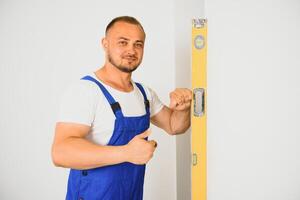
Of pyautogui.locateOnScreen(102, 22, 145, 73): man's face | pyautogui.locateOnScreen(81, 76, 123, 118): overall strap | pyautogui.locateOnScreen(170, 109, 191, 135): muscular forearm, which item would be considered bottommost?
pyautogui.locateOnScreen(170, 109, 191, 135): muscular forearm

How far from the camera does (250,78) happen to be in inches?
56.4

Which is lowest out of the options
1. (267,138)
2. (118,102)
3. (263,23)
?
(267,138)

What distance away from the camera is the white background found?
1.40 meters

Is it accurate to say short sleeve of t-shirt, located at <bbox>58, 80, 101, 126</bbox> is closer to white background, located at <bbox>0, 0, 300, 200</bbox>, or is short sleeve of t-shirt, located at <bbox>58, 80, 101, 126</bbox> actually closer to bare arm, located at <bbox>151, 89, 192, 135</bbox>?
bare arm, located at <bbox>151, 89, 192, 135</bbox>

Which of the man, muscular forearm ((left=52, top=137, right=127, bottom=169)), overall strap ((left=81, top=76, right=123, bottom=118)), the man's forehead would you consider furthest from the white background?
muscular forearm ((left=52, top=137, right=127, bottom=169))

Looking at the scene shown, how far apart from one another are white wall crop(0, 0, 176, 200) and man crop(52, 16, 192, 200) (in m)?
0.61

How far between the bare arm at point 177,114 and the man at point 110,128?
11 mm

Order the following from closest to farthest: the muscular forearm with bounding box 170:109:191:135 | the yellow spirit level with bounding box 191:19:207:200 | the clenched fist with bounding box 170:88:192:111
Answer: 1. the yellow spirit level with bounding box 191:19:207:200
2. the clenched fist with bounding box 170:88:192:111
3. the muscular forearm with bounding box 170:109:191:135

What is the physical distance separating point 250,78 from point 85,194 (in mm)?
1133

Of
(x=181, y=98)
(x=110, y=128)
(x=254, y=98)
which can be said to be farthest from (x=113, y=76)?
(x=254, y=98)

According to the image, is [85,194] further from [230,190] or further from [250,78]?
[250,78]

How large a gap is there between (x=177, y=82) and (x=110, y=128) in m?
0.85

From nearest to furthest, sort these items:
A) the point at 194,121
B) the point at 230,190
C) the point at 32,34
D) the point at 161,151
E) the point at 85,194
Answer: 1. the point at 85,194
2. the point at 194,121
3. the point at 230,190
4. the point at 32,34
5. the point at 161,151

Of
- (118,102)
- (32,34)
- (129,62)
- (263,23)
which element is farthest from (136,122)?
(32,34)
